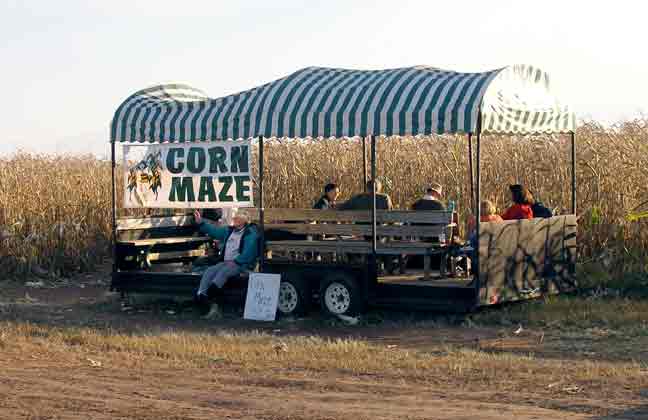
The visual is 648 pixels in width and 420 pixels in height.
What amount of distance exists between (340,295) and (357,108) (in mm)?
2283

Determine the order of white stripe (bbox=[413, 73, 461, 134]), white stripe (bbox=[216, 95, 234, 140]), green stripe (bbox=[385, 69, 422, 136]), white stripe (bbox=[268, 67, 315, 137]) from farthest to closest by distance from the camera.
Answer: white stripe (bbox=[216, 95, 234, 140])
white stripe (bbox=[268, 67, 315, 137])
green stripe (bbox=[385, 69, 422, 136])
white stripe (bbox=[413, 73, 461, 134])

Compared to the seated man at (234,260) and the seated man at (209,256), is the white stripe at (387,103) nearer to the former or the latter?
the seated man at (234,260)

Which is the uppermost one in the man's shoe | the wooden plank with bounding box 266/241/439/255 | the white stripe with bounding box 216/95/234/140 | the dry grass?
the white stripe with bounding box 216/95/234/140

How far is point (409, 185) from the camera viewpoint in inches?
769

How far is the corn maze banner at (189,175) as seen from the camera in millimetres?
15211

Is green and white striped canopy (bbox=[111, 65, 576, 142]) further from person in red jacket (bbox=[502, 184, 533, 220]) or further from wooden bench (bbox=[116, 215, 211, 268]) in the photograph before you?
wooden bench (bbox=[116, 215, 211, 268])

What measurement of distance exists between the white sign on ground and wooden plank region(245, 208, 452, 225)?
2.72 ft

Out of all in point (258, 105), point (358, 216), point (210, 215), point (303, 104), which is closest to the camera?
point (358, 216)

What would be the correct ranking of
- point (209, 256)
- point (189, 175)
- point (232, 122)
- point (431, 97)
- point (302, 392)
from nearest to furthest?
point (302, 392), point (431, 97), point (232, 122), point (189, 175), point (209, 256)

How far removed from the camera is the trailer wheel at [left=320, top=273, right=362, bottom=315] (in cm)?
1402

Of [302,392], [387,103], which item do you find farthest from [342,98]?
[302,392]

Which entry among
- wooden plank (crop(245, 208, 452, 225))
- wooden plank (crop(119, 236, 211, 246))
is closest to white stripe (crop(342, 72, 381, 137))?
wooden plank (crop(245, 208, 452, 225))

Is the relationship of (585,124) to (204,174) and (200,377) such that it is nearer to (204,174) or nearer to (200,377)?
(204,174)

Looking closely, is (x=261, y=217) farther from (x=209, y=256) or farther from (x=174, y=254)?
(x=174, y=254)
